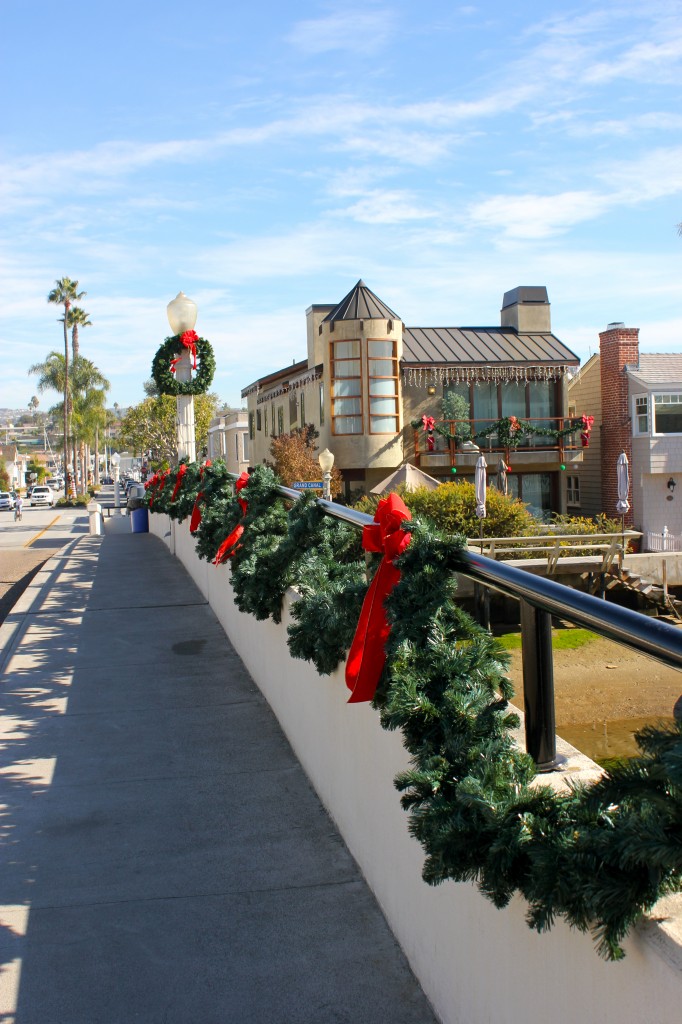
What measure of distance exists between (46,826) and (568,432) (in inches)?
1159

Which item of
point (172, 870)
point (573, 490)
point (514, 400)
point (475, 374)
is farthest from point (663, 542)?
point (172, 870)

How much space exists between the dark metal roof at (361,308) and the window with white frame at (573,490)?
9.47 metres

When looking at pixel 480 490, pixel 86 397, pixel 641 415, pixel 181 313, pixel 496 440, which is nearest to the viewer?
pixel 181 313

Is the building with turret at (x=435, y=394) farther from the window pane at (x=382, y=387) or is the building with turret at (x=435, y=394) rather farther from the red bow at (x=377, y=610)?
the red bow at (x=377, y=610)

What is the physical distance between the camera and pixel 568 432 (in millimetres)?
32531

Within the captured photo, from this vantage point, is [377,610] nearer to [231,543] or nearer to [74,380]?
[231,543]

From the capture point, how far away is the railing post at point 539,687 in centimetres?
276

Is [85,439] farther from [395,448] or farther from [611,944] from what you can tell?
[611,944]

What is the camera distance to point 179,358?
1320 cm

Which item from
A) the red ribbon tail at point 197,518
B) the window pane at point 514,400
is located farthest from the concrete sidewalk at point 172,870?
the window pane at point 514,400

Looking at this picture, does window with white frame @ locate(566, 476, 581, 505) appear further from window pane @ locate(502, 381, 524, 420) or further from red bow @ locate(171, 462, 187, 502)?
red bow @ locate(171, 462, 187, 502)

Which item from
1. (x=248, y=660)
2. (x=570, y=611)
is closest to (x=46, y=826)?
(x=248, y=660)

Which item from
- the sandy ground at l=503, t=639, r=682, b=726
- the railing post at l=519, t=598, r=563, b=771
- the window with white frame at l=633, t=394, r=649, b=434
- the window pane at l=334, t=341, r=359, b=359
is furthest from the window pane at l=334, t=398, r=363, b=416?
the railing post at l=519, t=598, r=563, b=771

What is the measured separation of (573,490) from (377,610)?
3393cm
